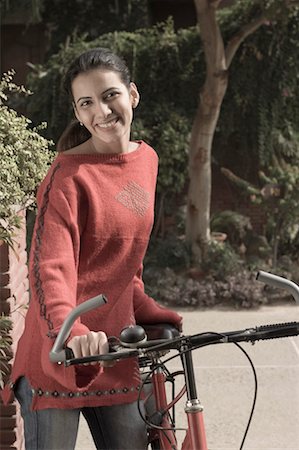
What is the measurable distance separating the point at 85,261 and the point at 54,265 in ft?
0.50

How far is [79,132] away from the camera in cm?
235

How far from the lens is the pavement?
15.5ft

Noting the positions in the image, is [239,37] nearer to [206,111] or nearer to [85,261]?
[206,111]

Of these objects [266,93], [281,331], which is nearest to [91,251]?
[281,331]

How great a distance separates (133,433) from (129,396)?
3.9 inches

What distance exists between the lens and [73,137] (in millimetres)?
2346

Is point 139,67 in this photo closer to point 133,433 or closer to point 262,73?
point 262,73

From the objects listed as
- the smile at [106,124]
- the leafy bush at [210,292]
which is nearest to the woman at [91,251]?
the smile at [106,124]

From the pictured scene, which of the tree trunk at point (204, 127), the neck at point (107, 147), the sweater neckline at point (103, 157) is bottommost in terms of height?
the sweater neckline at point (103, 157)

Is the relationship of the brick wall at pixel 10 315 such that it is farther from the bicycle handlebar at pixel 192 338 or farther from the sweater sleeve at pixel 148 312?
the bicycle handlebar at pixel 192 338

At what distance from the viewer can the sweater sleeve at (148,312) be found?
2.44m

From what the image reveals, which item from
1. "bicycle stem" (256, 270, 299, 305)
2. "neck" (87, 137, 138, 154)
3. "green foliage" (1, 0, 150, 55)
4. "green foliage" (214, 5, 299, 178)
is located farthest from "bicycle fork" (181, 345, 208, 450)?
"green foliage" (1, 0, 150, 55)

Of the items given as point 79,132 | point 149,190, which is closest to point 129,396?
point 149,190

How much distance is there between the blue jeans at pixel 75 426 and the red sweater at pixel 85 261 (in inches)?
1.2
